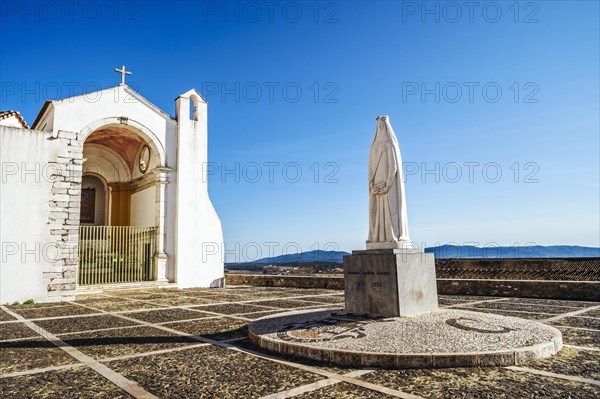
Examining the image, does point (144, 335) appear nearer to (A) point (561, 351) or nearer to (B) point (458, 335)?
(B) point (458, 335)

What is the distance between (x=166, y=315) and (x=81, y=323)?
1.58m

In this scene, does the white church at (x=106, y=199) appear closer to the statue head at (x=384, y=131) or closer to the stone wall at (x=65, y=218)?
the stone wall at (x=65, y=218)

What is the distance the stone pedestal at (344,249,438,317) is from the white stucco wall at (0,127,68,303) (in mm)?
9731

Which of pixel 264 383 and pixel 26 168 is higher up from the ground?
pixel 26 168

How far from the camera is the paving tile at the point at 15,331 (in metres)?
6.54

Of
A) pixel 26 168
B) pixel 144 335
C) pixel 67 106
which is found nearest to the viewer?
pixel 144 335

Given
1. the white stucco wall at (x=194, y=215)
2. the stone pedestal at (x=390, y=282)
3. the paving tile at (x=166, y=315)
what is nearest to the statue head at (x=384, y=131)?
the stone pedestal at (x=390, y=282)

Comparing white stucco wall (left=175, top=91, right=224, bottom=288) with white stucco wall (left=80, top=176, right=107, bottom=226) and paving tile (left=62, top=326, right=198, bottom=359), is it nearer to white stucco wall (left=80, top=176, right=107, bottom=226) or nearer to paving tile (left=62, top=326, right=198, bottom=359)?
white stucco wall (left=80, top=176, right=107, bottom=226)

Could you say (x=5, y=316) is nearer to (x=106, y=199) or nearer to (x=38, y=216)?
(x=38, y=216)

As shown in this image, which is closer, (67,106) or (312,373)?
(312,373)

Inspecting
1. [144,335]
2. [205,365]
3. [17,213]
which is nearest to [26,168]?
[17,213]

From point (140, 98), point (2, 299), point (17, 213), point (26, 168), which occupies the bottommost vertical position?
point (2, 299)

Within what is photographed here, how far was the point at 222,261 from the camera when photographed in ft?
54.4

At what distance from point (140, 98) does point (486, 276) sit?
14.8 m
